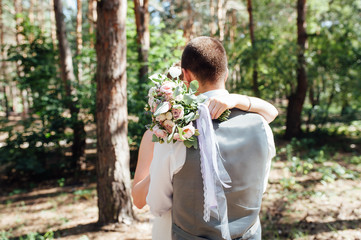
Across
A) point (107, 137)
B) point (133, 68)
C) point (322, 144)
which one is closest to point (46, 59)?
point (133, 68)

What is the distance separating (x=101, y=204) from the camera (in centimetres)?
409

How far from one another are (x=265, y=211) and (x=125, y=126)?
9.46ft

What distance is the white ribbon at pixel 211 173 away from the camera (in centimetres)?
131

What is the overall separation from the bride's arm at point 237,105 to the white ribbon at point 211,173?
→ 1.6 inches

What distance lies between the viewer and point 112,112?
3.90 m

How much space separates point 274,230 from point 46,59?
7282 millimetres

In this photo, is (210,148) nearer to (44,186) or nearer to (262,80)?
(44,186)

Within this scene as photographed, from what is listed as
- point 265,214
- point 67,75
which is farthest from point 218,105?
point 67,75

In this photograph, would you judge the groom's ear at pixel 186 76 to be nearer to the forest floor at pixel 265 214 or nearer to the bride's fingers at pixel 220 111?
the bride's fingers at pixel 220 111

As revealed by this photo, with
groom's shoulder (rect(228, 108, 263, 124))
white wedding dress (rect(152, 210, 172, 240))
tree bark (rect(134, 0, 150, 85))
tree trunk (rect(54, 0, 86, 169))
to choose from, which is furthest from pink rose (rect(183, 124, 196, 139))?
tree trunk (rect(54, 0, 86, 169))

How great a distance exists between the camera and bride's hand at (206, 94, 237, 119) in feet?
4.40

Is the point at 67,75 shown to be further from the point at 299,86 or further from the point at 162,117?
the point at 299,86

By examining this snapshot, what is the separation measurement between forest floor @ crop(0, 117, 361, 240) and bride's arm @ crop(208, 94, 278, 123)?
2.52 m

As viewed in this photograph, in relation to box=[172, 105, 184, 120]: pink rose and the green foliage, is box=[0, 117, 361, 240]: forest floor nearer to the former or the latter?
the green foliage
